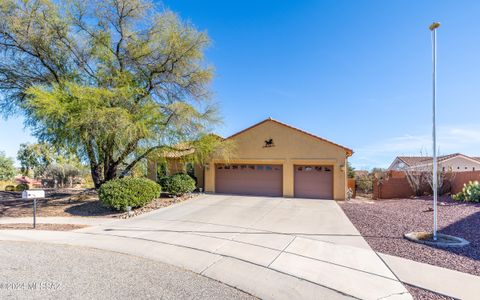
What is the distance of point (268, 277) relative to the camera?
4715 mm

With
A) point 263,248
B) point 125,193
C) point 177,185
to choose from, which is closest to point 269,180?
point 177,185

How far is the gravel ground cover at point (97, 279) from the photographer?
4.13 metres

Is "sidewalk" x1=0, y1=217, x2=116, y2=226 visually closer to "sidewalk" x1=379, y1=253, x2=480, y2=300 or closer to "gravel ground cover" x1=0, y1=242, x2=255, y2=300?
"gravel ground cover" x1=0, y1=242, x2=255, y2=300

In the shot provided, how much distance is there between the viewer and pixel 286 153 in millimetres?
16562

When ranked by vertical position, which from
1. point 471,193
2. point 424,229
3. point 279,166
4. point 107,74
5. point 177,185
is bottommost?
point 424,229

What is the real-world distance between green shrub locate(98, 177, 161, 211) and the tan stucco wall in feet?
19.7

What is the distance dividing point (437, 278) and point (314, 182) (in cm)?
1166

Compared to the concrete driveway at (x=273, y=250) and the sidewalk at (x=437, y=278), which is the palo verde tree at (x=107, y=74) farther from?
the sidewalk at (x=437, y=278)

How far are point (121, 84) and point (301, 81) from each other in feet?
36.0

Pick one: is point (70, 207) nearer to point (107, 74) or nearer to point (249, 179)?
point (107, 74)

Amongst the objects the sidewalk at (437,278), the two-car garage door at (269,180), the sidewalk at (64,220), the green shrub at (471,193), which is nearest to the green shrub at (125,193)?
the sidewalk at (64,220)

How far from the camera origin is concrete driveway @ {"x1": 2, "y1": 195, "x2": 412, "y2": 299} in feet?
14.4

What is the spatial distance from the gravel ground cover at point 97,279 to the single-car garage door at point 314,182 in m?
12.2

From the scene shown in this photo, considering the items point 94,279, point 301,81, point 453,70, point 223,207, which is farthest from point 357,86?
point 94,279
